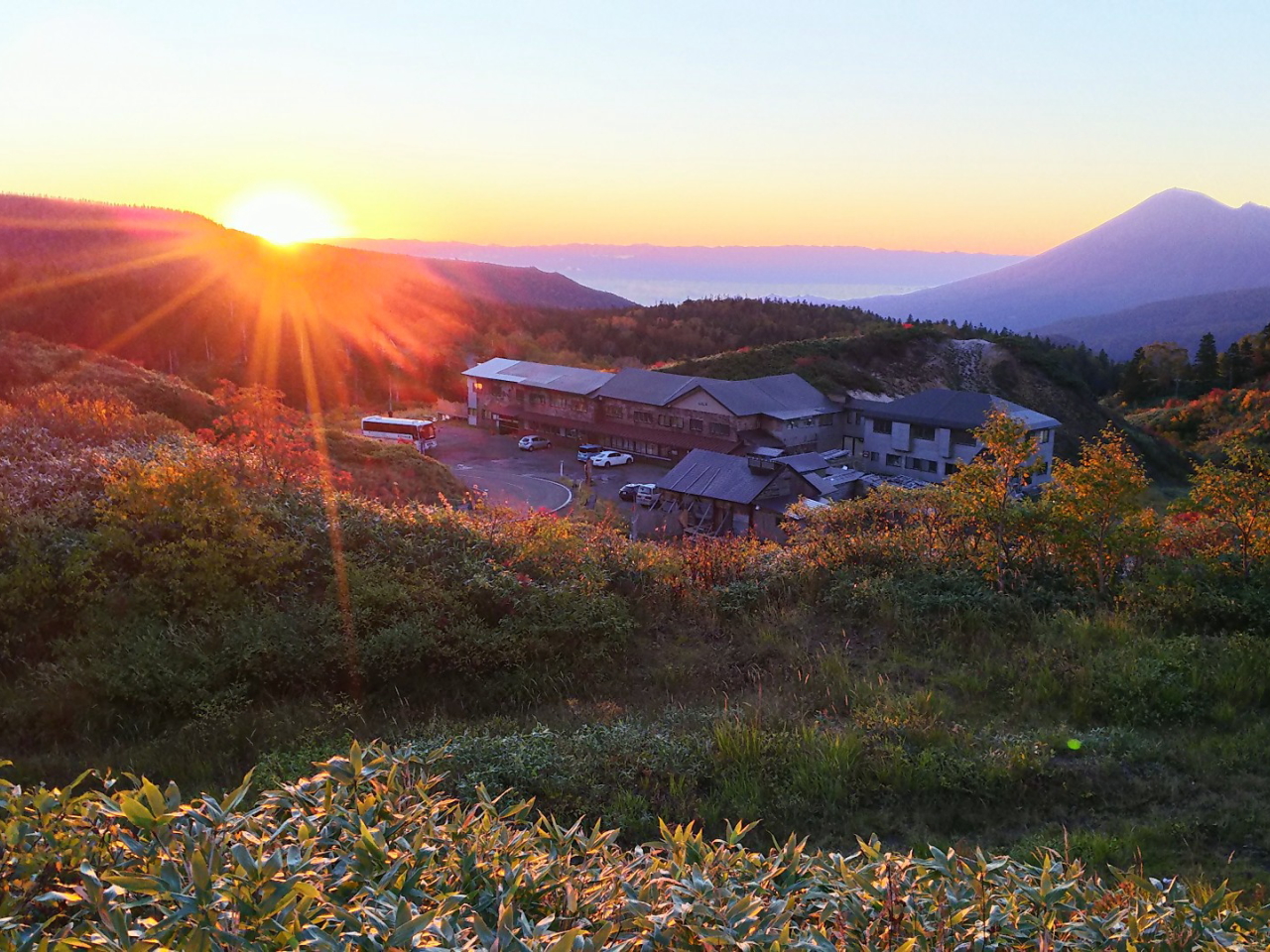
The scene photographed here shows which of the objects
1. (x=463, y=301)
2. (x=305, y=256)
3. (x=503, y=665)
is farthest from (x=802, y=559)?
(x=305, y=256)

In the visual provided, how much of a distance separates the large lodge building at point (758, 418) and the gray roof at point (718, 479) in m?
6.71

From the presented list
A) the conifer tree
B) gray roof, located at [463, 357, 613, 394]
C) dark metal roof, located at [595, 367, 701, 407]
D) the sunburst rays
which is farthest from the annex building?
A: the sunburst rays

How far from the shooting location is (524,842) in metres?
2.73

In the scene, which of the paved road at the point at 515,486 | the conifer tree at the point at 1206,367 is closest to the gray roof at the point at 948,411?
the paved road at the point at 515,486

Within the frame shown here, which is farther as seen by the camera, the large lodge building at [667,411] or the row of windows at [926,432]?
the large lodge building at [667,411]

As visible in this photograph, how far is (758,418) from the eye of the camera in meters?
35.4

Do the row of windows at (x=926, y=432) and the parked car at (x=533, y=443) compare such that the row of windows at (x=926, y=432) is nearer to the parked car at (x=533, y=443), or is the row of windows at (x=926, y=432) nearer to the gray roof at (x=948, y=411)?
the gray roof at (x=948, y=411)

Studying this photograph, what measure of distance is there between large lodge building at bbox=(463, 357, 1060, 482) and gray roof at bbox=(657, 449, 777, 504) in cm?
671

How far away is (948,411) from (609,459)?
521 inches

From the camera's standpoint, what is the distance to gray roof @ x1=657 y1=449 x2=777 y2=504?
2406 centimetres

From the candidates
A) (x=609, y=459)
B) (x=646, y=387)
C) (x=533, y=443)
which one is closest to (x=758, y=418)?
(x=646, y=387)

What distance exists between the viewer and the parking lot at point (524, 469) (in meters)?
29.1

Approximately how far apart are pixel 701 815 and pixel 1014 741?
251 centimetres

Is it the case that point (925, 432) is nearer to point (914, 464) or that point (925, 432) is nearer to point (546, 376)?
point (914, 464)
